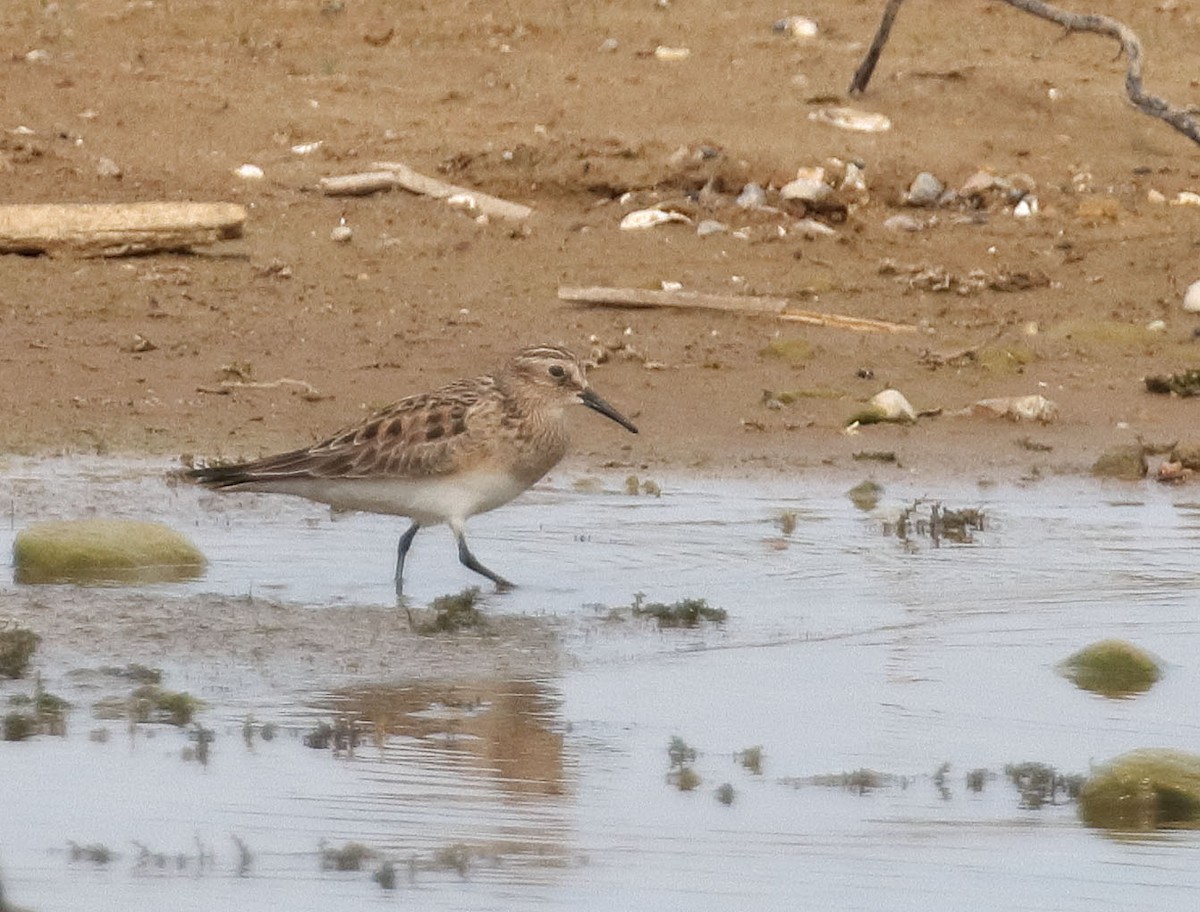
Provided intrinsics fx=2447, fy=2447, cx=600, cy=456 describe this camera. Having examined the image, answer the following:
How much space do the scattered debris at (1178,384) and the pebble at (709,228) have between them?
2829mm

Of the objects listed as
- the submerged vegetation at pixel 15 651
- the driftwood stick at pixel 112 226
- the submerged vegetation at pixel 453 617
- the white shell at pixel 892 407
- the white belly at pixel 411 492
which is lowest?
the submerged vegetation at pixel 15 651

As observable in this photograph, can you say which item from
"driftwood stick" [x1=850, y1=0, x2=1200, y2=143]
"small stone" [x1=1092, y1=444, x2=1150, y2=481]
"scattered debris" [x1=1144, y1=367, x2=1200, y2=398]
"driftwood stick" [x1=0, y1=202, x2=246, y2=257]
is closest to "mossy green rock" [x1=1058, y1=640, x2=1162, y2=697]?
"small stone" [x1=1092, y1=444, x2=1150, y2=481]

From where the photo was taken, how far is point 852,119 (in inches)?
596

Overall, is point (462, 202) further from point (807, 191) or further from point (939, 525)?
point (939, 525)

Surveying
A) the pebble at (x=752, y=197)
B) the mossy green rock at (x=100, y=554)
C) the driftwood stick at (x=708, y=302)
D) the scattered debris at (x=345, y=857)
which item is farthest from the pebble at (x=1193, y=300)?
the scattered debris at (x=345, y=857)

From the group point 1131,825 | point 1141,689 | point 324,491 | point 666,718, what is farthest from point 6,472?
point 1131,825

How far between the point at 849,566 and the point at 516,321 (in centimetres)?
397

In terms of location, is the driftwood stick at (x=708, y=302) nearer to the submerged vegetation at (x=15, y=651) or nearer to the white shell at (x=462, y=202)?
the white shell at (x=462, y=202)

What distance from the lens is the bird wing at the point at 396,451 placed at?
8.76 metres

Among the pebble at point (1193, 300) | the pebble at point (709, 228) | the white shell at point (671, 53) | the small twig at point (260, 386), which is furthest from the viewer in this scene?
the white shell at point (671, 53)

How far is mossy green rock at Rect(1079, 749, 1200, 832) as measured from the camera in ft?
19.5

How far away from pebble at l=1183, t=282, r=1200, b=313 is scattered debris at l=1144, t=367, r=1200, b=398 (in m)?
1.06

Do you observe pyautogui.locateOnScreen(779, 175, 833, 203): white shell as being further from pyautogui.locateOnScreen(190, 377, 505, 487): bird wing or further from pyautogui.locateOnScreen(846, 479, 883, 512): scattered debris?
pyautogui.locateOnScreen(190, 377, 505, 487): bird wing

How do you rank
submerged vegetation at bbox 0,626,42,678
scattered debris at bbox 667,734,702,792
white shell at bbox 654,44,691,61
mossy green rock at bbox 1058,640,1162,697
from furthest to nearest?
white shell at bbox 654,44,691,61 → mossy green rock at bbox 1058,640,1162,697 → submerged vegetation at bbox 0,626,42,678 → scattered debris at bbox 667,734,702,792
